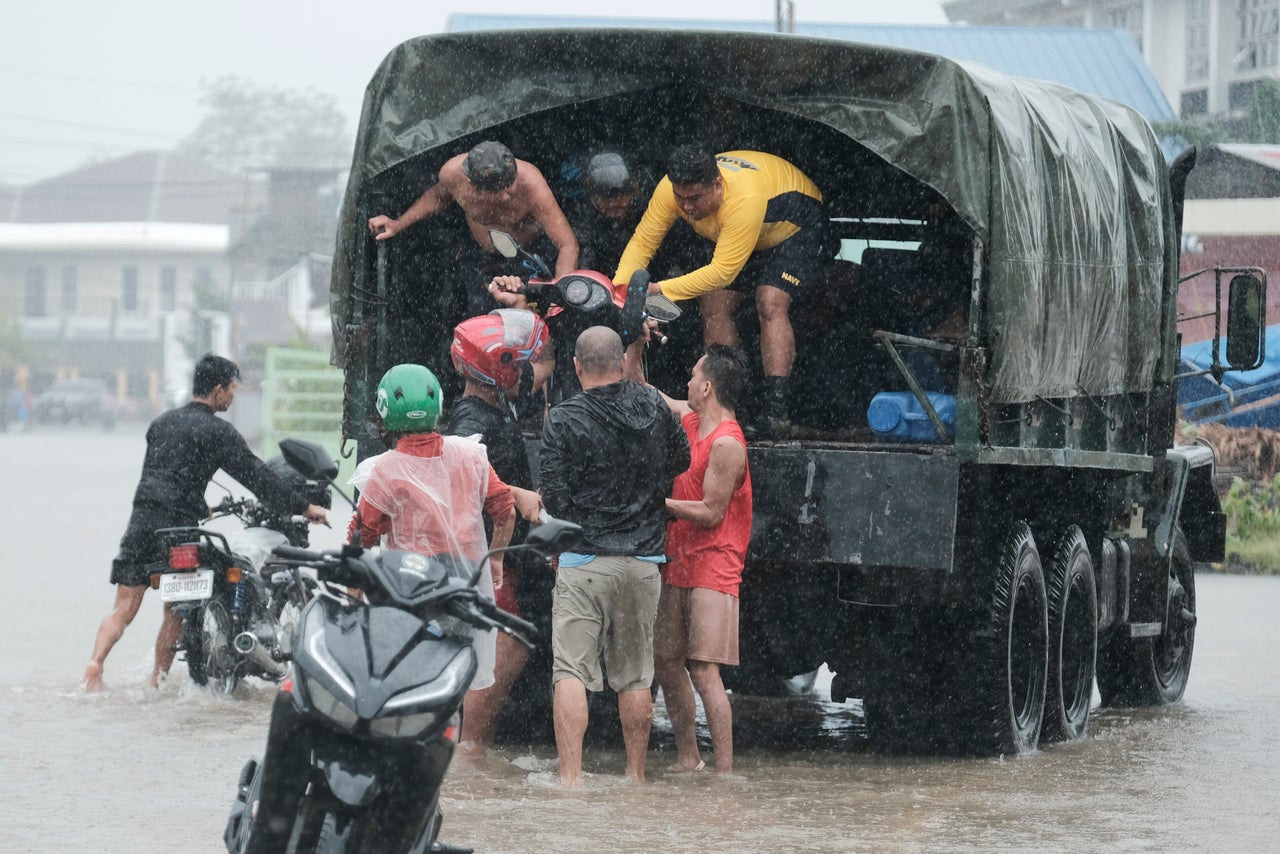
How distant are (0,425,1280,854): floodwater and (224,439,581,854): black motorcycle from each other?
1.75 metres

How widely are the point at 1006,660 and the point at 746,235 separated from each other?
2.06 m

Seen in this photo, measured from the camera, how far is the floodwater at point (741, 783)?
6770 mm

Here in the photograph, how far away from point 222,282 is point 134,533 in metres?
83.0

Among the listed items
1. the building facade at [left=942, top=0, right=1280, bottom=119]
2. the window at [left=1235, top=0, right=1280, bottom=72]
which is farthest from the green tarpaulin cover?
the window at [left=1235, top=0, right=1280, bottom=72]

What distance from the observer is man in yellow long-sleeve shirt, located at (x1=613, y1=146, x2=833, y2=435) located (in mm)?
8398

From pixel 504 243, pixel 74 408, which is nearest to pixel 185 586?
pixel 504 243

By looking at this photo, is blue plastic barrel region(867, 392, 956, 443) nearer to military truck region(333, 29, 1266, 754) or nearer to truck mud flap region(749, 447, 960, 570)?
military truck region(333, 29, 1266, 754)

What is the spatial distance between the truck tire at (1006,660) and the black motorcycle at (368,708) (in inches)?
148

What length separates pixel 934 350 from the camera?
8141 millimetres

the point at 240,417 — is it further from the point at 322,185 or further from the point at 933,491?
the point at 933,491

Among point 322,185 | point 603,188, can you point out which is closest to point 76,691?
point 603,188

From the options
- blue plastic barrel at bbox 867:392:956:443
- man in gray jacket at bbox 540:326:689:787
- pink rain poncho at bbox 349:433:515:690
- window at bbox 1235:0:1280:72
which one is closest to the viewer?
pink rain poncho at bbox 349:433:515:690

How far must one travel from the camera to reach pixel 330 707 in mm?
4609

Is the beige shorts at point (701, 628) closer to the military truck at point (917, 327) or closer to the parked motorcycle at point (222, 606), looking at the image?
the military truck at point (917, 327)
